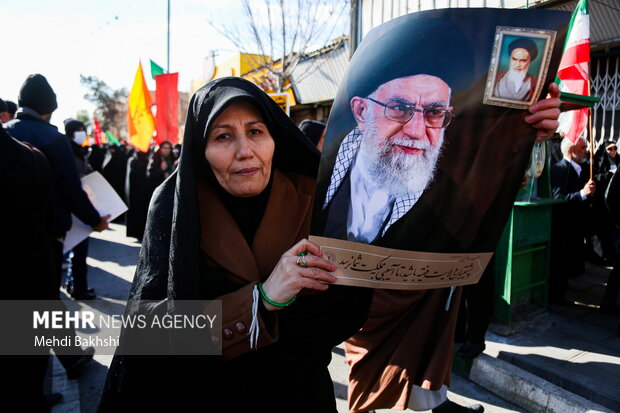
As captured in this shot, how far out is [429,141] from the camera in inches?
45.4

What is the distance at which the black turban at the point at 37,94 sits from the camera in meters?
3.37

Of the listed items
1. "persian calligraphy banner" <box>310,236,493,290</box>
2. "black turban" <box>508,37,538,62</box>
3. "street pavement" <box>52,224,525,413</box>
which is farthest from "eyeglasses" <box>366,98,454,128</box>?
"street pavement" <box>52,224,525,413</box>

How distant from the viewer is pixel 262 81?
47.9 feet

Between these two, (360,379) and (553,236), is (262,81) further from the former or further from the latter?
(360,379)

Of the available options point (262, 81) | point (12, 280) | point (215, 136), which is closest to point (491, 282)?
point (215, 136)

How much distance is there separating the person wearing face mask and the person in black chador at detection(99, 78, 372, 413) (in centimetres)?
380

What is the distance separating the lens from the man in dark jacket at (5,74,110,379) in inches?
126

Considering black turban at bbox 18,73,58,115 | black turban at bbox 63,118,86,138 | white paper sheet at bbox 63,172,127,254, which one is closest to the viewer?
black turban at bbox 18,73,58,115

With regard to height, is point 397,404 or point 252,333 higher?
point 252,333

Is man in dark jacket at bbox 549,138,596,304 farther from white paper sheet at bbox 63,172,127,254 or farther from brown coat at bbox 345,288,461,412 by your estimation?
white paper sheet at bbox 63,172,127,254

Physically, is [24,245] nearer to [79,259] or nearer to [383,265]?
[383,265]

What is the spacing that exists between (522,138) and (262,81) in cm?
1419

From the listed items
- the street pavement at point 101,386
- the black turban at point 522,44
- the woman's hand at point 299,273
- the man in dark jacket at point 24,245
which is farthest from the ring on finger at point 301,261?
the street pavement at point 101,386

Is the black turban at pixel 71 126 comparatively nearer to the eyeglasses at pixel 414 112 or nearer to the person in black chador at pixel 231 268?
the person in black chador at pixel 231 268
